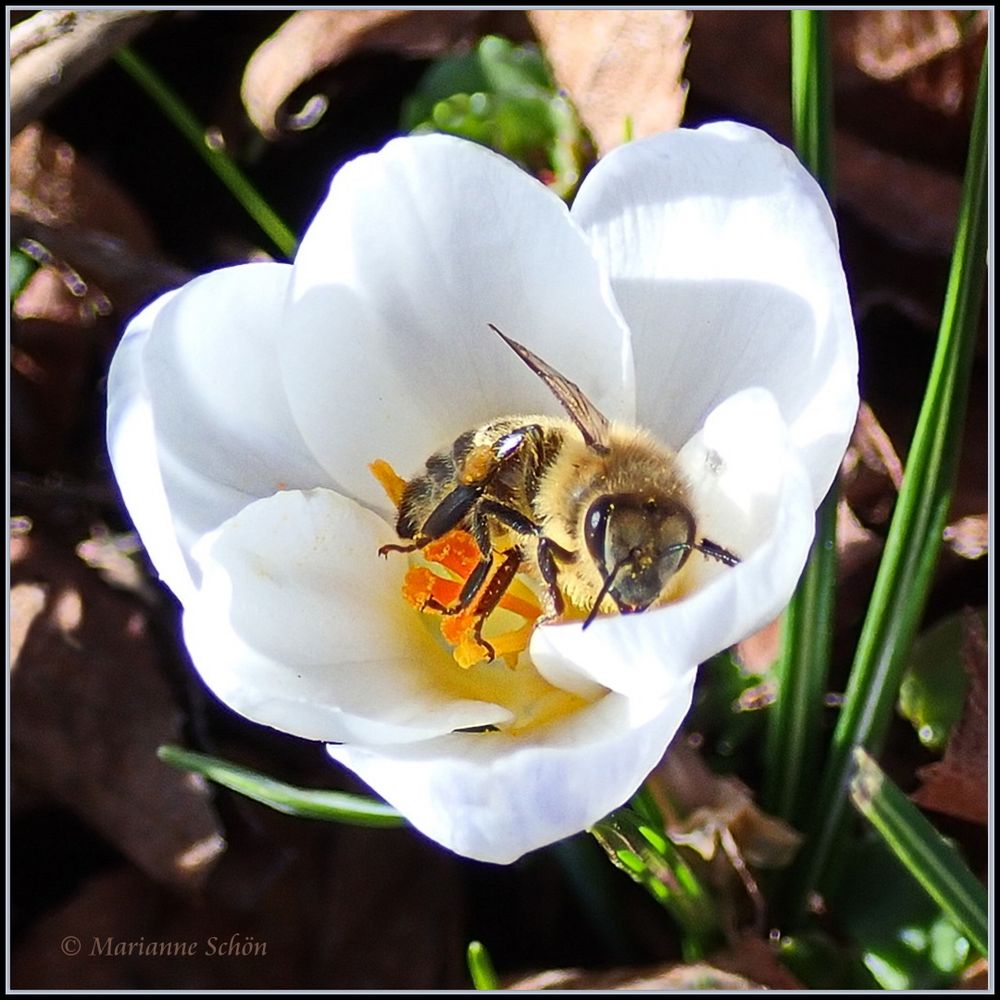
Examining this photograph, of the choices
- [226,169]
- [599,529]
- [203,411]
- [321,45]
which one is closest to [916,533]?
[599,529]

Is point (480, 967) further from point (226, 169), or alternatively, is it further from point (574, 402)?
point (226, 169)

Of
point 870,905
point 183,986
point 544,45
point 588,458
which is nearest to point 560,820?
point 588,458

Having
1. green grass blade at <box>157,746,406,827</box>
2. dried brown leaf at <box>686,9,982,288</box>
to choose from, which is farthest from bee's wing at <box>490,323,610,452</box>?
dried brown leaf at <box>686,9,982,288</box>

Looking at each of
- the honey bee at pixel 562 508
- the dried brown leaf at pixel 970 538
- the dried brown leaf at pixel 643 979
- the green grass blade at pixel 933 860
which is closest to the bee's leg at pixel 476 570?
the honey bee at pixel 562 508

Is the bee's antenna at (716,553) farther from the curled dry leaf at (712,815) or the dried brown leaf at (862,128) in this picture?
the dried brown leaf at (862,128)

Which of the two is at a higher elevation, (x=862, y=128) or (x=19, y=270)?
(x=19, y=270)

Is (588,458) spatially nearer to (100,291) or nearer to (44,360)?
(100,291)
